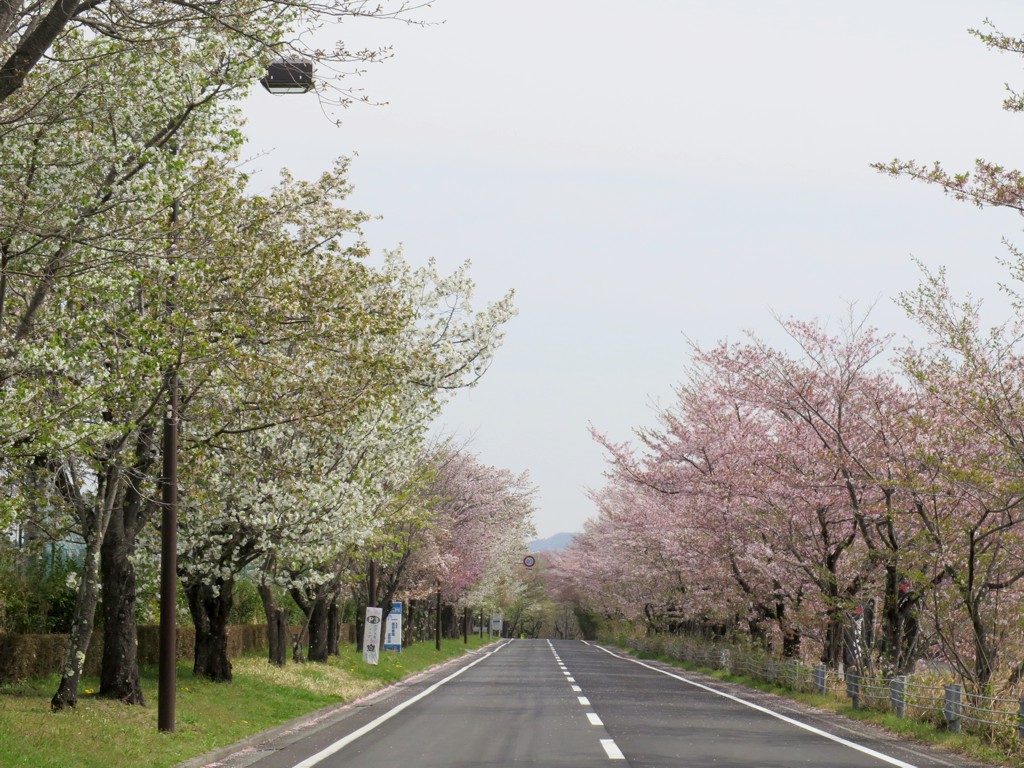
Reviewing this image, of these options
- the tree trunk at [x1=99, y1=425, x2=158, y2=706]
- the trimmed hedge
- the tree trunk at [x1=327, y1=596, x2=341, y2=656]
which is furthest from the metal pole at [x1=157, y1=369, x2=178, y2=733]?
the tree trunk at [x1=327, y1=596, x2=341, y2=656]

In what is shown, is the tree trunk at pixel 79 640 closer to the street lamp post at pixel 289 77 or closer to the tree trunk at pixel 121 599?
the tree trunk at pixel 121 599

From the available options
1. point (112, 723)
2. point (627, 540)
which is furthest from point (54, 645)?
point (627, 540)

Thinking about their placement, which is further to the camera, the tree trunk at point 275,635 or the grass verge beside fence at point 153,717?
the tree trunk at point 275,635

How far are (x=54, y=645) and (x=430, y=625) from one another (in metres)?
77.0

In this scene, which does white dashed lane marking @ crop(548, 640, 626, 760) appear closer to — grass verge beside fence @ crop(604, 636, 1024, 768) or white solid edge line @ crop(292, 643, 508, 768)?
white solid edge line @ crop(292, 643, 508, 768)

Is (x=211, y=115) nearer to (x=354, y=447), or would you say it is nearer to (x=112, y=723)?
(x=112, y=723)

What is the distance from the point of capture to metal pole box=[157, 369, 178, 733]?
563 inches

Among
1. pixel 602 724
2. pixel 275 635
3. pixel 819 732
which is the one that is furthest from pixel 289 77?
pixel 275 635

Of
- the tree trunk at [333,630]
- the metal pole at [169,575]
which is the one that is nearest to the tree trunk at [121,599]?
the metal pole at [169,575]

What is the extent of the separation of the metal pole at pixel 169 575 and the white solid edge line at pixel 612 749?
5592mm

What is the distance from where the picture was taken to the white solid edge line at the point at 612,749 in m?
13.2

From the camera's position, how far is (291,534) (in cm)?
1927

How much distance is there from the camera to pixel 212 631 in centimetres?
2177

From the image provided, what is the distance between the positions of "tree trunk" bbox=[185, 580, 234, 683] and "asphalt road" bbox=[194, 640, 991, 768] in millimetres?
2706
